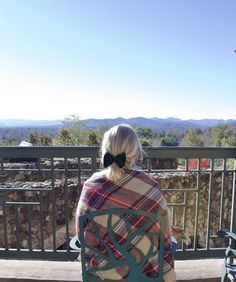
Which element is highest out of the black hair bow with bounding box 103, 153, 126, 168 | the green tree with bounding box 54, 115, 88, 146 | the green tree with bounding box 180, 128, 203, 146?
the black hair bow with bounding box 103, 153, 126, 168

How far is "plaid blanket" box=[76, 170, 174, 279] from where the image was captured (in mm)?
1229

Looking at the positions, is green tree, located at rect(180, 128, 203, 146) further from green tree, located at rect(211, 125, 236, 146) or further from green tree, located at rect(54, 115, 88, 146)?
green tree, located at rect(54, 115, 88, 146)

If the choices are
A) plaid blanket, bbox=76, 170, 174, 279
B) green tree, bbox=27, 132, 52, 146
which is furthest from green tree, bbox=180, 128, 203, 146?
plaid blanket, bbox=76, 170, 174, 279

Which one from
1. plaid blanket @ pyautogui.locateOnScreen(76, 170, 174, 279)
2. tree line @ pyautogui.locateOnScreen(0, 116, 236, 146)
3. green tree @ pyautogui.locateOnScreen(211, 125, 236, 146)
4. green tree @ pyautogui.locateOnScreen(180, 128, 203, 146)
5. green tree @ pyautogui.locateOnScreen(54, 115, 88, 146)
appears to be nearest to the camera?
plaid blanket @ pyautogui.locateOnScreen(76, 170, 174, 279)

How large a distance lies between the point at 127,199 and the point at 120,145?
8.6 inches

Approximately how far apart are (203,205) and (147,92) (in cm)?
2020

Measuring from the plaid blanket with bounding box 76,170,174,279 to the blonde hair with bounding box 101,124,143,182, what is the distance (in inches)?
1.3

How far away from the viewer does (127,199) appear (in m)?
1.23

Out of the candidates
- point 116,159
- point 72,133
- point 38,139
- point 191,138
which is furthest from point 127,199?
point 191,138

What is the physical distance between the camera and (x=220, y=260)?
A: 2.34 metres

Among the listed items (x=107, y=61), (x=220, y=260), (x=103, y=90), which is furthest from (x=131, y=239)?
(x=103, y=90)

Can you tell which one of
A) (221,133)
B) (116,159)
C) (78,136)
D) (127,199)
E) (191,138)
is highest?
(116,159)

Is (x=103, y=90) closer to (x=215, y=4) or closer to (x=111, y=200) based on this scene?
(x=215, y=4)

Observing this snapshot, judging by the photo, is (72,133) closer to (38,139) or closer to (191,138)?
(38,139)
